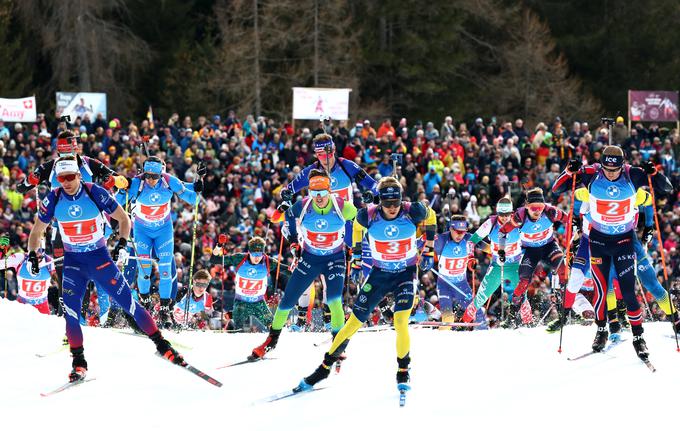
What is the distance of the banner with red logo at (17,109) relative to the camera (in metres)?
27.7

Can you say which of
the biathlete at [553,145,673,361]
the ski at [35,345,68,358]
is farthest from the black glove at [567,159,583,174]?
the ski at [35,345,68,358]

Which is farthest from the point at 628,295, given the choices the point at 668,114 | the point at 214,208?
the point at 668,114

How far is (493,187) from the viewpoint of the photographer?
25.6 meters

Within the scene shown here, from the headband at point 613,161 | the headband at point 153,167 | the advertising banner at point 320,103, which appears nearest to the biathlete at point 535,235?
the headband at point 613,161

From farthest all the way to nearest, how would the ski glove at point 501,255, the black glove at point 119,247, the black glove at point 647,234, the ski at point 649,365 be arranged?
1. the ski glove at point 501,255
2. the black glove at point 647,234
3. the ski at point 649,365
4. the black glove at point 119,247

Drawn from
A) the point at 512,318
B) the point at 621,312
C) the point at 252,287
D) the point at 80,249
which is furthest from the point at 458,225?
the point at 80,249

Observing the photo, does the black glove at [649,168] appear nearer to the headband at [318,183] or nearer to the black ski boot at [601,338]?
the black ski boot at [601,338]

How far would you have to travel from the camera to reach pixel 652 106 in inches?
1248

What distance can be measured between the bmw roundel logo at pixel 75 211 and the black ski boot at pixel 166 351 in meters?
1.46

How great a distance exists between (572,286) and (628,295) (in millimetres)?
1311

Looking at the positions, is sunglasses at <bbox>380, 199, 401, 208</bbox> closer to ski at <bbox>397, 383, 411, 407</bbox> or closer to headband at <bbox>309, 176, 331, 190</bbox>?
headband at <bbox>309, 176, 331, 190</bbox>

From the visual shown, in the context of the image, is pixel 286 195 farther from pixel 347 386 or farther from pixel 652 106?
pixel 652 106

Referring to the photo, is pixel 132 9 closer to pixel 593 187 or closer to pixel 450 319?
pixel 450 319

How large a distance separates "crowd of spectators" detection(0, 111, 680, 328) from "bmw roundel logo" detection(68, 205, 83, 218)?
10.2 meters
